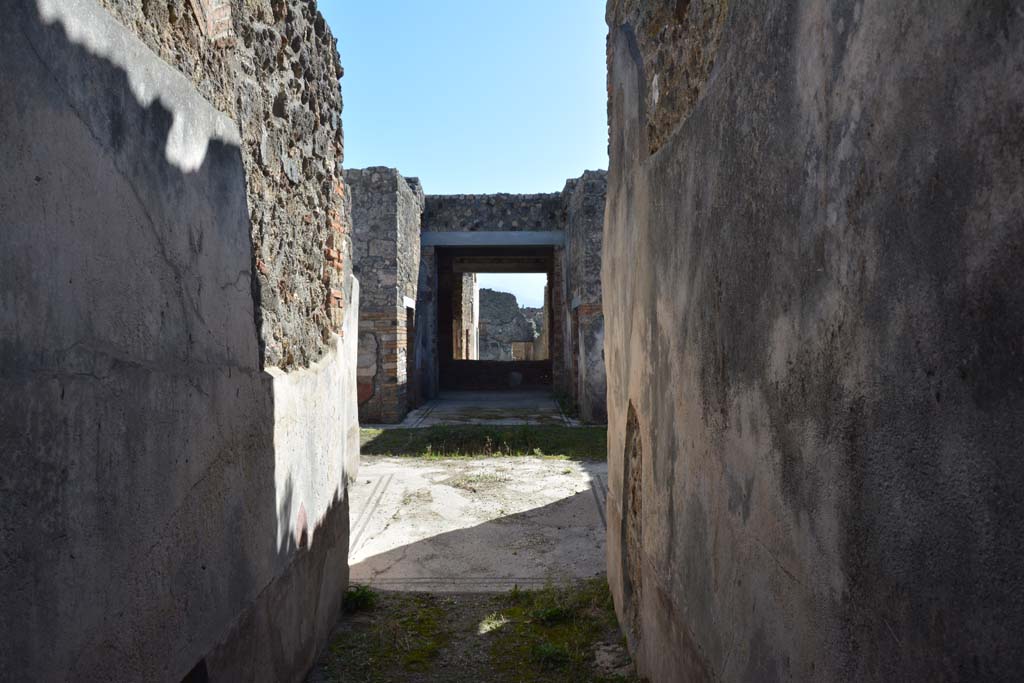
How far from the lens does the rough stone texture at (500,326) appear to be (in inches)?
990

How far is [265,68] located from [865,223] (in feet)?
6.56

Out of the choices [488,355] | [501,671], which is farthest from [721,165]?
[488,355]

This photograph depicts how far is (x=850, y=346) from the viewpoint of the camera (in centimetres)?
99

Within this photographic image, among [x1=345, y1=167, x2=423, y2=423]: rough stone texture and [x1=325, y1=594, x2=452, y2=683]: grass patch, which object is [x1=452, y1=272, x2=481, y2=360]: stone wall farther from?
[x1=325, y1=594, x2=452, y2=683]: grass patch

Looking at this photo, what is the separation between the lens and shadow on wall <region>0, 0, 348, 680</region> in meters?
1.11

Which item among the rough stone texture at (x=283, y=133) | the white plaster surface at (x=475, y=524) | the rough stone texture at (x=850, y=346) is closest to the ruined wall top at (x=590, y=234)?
the white plaster surface at (x=475, y=524)

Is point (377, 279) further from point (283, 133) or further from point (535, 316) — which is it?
point (535, 316)

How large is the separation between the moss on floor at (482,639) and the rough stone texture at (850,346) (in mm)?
948

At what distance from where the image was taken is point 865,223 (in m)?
0.95

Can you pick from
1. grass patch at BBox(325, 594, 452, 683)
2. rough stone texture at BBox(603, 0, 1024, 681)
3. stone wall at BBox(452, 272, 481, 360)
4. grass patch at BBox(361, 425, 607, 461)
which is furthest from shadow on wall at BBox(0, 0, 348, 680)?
stone wall at BBox(452, 272, 481, 360)

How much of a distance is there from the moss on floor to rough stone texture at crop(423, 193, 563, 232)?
8.45 metres

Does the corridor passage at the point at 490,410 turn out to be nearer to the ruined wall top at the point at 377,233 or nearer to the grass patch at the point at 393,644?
the ruined wall top at the point at 377,233

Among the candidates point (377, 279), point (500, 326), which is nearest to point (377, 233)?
point (377, 279)

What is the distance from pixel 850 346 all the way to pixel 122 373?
1247 millimetres
